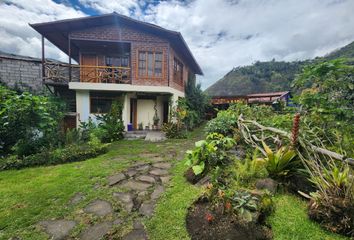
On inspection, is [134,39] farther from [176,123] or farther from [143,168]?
[143,168]

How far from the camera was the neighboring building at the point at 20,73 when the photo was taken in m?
10.2

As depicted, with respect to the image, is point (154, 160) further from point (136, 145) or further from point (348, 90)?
point (348, 90)

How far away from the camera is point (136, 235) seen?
2219 millimetres

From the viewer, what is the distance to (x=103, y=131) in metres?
7.81

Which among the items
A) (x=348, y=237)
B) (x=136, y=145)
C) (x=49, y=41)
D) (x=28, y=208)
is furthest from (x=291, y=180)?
(x=49, y=41)

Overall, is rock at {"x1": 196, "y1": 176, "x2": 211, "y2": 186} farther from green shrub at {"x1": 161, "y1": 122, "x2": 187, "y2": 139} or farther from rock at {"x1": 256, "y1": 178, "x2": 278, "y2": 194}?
green shrub at {"x1": 161, "y1": 122, "x2": 187, "y2": 139}

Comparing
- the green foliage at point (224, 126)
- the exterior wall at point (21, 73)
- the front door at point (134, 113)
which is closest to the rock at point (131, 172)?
the green foliage at point (224, 126)

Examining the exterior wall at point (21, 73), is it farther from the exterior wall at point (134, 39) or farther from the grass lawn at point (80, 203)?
the grass lawn at point (80, 203)

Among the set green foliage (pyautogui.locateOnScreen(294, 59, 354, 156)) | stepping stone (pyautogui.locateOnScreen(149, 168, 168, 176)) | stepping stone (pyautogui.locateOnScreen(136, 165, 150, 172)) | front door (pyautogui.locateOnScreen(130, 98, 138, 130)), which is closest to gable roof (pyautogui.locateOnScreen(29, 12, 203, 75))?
front door (pyautogui.locateOnScreen(130, 98, 138, 130))

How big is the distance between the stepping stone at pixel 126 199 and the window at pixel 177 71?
29.6ft

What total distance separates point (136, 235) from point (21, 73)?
13.0 metres

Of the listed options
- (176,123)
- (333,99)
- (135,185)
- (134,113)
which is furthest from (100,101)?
(333,99)

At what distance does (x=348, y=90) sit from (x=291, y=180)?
1764mm

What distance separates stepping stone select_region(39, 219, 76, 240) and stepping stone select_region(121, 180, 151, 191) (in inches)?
48.2
